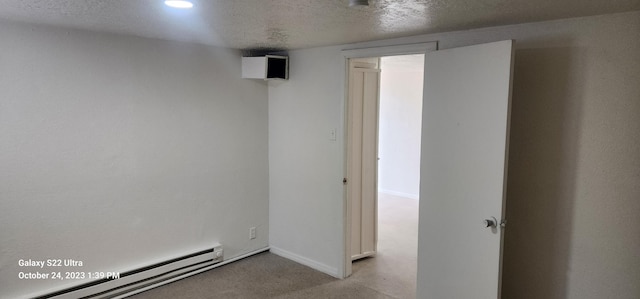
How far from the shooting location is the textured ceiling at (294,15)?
6.61ft

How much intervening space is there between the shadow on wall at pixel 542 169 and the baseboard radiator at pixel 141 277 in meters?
2.56

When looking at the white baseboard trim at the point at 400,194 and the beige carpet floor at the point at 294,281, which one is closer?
the beige carpet floor at the point at 294,281

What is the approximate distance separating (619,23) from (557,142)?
72cm

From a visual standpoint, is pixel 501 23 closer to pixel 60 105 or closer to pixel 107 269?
pixel 60 105

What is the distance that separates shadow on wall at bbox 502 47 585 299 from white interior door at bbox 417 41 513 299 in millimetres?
320

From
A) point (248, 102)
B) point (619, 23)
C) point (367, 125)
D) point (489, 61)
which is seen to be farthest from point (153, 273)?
point (619, 23)

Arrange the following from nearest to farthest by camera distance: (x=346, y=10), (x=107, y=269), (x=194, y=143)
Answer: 1. (x=346, y=10)
2. (x=107, y=269)
3. (x=194, y=143)

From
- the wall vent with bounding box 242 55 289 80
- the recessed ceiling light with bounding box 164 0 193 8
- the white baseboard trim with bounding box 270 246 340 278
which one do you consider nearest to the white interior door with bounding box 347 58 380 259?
the white baseboard trim with bounding box 270 246 340 278

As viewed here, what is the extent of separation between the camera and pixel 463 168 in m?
2.59

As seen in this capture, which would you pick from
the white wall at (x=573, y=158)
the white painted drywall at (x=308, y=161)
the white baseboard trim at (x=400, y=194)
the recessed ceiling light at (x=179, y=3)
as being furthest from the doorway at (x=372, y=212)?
the recessed ceiling light at (x=179, y=3)

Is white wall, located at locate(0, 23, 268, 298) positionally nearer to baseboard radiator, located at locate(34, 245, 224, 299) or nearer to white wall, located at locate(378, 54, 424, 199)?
baseboard radiator, located at locate(34, 245, 224, 299)

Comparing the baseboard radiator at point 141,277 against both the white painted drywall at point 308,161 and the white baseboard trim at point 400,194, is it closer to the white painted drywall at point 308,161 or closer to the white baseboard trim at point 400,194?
the white painted drywall at point 308,161

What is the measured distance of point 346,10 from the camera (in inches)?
84.3

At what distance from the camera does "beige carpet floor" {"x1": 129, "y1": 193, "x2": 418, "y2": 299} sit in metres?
3.38
